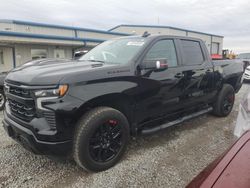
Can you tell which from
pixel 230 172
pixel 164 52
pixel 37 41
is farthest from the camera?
pixel 37 41

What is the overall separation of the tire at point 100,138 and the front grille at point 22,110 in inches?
22.8

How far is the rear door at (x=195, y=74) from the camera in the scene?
430cm

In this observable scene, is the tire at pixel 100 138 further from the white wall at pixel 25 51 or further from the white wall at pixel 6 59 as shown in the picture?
the white wall at pixel 25 51

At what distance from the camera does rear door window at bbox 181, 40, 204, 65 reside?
441 cm

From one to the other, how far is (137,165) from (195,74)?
213 centimetres

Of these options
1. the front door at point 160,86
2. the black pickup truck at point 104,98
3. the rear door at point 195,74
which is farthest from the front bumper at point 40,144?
the rear door at point 195,74

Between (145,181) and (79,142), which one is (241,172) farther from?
(79,142)

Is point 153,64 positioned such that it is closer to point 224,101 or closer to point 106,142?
point 106,142

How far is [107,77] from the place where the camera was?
312cm

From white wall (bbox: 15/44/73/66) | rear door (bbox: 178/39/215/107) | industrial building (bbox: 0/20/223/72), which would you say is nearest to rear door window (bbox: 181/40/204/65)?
rear door (bbox: 178/39/215/107)

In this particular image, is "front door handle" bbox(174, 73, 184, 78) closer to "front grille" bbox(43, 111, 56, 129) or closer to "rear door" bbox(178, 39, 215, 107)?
"rear door" bbox(178, 39, 215, 107)

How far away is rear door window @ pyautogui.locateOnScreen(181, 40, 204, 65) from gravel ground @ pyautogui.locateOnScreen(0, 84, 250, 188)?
1.41 m

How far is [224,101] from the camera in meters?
5.53

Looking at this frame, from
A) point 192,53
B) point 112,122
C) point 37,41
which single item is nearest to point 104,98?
point 112,122
